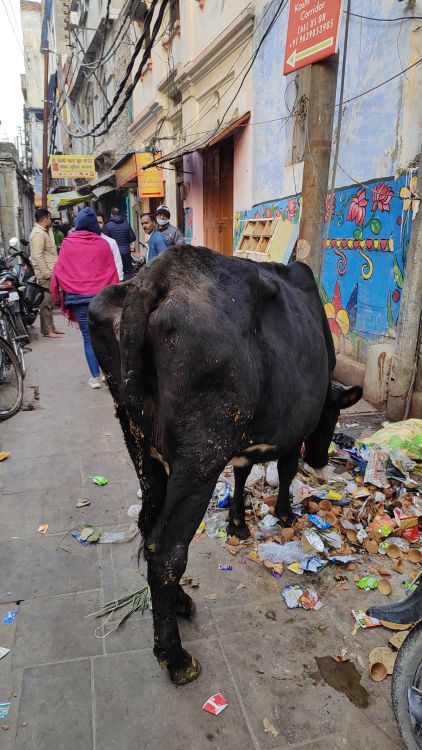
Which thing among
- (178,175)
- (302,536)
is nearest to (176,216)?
(178,175)

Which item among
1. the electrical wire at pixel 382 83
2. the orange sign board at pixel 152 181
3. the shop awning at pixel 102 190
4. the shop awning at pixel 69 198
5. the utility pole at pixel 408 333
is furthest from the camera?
the shop awning at pixel 69 198

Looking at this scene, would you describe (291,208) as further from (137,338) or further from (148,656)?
(148,656)

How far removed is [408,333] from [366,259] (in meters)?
1.24

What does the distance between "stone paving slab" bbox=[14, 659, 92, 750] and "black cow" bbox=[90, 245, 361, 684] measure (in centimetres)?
36

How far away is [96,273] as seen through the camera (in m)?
5.65

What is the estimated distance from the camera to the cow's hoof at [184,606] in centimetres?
240

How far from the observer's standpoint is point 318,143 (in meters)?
3.81

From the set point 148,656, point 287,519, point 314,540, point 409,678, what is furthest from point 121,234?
point 409,678

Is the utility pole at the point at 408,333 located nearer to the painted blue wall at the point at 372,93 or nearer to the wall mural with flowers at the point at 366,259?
the wall mural with flowers at the point at 366,259

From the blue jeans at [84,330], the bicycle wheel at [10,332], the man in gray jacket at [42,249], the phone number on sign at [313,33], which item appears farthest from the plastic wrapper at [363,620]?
the man in gray jacket at [42,249]

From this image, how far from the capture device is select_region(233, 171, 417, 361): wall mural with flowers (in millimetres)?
4727

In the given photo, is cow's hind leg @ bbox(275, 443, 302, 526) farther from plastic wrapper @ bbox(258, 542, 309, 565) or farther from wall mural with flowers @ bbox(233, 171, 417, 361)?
wall mural with flowers @ bbox(233, 171, 417, 361)

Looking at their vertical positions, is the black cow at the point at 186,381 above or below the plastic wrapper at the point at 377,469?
above

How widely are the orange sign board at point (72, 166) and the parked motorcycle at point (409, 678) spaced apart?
18.7 metres
